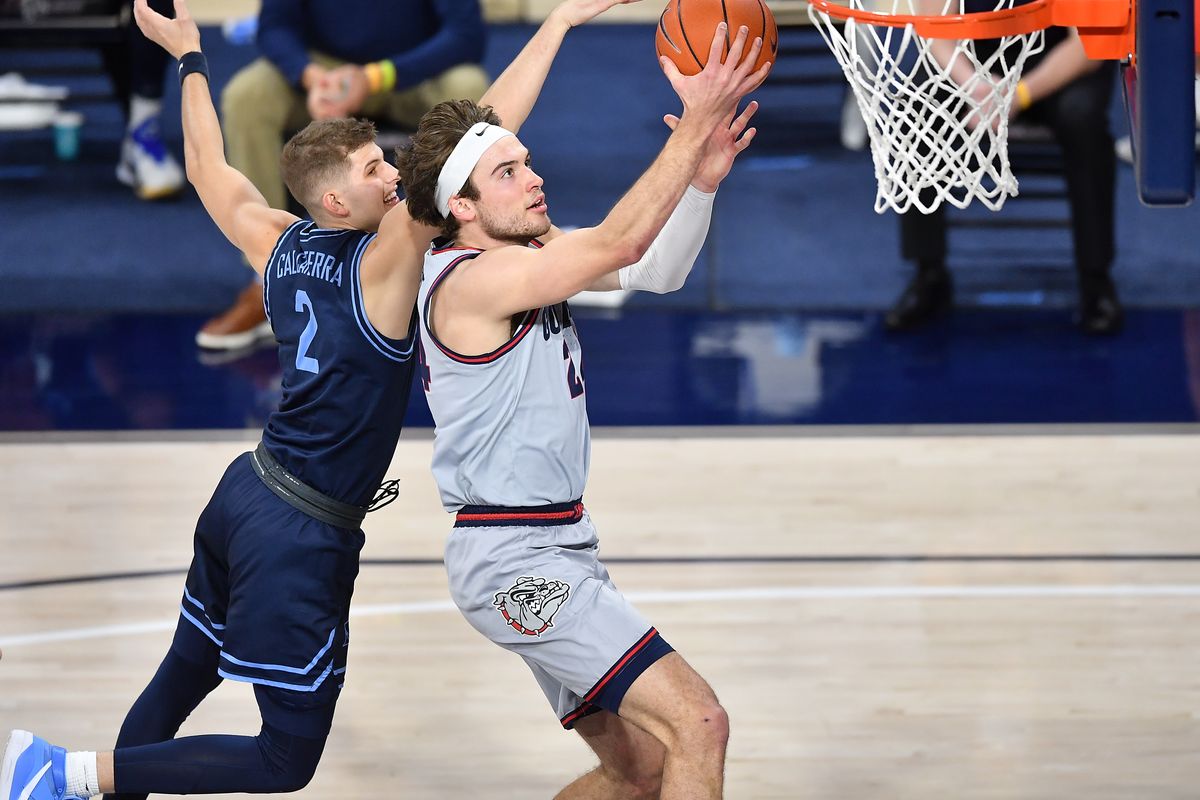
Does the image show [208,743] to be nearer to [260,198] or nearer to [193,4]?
[260,198]

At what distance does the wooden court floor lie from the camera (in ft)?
13.7

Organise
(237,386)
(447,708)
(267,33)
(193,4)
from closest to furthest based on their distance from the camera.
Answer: (447,708) < (237,386) < (267,33) < (193,4)

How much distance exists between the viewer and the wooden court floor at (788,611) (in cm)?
416

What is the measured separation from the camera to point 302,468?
3467 millimetres

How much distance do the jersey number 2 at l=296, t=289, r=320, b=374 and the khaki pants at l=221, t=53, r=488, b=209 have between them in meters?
3.89

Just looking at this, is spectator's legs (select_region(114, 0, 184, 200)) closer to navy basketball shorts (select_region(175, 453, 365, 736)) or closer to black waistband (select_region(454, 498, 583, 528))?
navy basketball shorts (select_region(175, 453, 365, 736))

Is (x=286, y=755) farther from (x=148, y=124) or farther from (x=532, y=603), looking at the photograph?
(x=148, y=124)

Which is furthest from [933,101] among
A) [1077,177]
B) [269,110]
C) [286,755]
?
[269,110]

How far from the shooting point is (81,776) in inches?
136

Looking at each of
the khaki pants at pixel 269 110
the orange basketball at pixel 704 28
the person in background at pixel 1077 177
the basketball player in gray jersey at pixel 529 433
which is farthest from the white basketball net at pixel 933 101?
the khaki pants at pixel 269 110

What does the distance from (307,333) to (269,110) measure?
419cm

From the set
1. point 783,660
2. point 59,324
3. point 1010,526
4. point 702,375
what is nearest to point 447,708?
point 783,660

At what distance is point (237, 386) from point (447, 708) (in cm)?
283

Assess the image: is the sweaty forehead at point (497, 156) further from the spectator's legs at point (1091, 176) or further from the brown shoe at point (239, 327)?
the spectator's legs at point (1091, 176)
